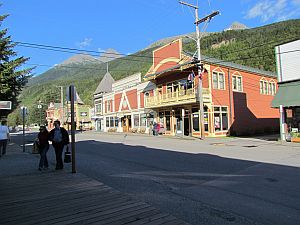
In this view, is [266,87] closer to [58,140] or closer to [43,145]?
[58,140]

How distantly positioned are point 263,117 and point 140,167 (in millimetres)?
28663

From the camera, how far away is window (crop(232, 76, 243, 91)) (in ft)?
104

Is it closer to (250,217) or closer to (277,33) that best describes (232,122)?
(250,217)

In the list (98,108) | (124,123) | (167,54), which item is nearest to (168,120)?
(167,54)

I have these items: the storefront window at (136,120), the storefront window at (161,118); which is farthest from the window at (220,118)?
the storefront window at (136,120)

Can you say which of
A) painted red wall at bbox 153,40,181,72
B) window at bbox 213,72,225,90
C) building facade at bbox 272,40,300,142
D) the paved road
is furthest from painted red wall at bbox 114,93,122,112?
the paved road

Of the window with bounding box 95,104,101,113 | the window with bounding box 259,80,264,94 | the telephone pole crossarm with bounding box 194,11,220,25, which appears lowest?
the window with bounding box 95,104,101,113

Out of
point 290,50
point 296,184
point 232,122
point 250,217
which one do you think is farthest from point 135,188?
point 232,122

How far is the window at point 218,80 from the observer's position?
29.6m

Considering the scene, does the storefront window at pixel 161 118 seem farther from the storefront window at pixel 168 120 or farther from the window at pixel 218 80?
the window at pixel 218 80

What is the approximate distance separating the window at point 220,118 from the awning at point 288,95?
7.91 metres

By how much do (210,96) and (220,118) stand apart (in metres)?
2.61

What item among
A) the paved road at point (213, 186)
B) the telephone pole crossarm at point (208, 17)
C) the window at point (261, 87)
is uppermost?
the telephone pole crossarm at point (208, 17)

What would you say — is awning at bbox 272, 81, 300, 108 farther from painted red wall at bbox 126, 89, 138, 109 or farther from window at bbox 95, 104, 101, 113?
window at bbox 95, 104, 101, 113
